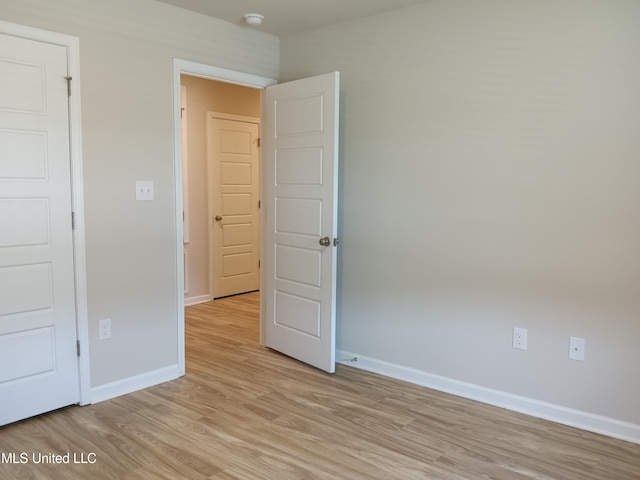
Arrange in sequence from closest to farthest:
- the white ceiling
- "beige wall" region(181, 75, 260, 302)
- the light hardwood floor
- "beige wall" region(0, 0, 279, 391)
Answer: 1. the light hardwood floor
2. "beige wall" region(0, 0, 279, 391)
3. the white ceiling
4. "beige wall" region(181, 75, 260, 302)

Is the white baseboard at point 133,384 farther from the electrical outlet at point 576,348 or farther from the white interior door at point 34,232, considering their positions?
the electrical outlet at point 576,348

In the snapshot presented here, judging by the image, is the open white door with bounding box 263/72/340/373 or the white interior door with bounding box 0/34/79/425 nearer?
the white interior door with bounding box 0/34/79/425

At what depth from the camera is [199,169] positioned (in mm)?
5656

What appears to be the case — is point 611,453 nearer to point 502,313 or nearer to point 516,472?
point 516,472

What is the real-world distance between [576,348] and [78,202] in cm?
296

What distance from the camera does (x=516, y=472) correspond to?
2.39m

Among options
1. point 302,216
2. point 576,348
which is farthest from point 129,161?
point 576,348

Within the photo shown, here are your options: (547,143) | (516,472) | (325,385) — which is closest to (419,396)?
(325,385)

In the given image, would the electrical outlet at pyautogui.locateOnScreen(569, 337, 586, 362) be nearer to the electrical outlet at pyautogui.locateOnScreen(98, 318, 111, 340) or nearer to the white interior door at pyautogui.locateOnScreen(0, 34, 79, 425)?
the electrical outlet at pyautogui.locateOnScreen(98, 318, 111, 340)

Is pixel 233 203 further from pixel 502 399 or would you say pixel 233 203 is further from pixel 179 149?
pixel 502 399

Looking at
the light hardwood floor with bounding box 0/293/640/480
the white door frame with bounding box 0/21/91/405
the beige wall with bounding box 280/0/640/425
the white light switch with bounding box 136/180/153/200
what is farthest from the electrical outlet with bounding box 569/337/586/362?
the white door frame with bounding box 0/21/91/405

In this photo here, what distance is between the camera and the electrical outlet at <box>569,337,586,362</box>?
2777 millimetres

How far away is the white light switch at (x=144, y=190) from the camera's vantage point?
3.22m

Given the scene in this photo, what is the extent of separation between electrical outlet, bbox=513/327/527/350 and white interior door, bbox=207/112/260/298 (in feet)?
12.2
